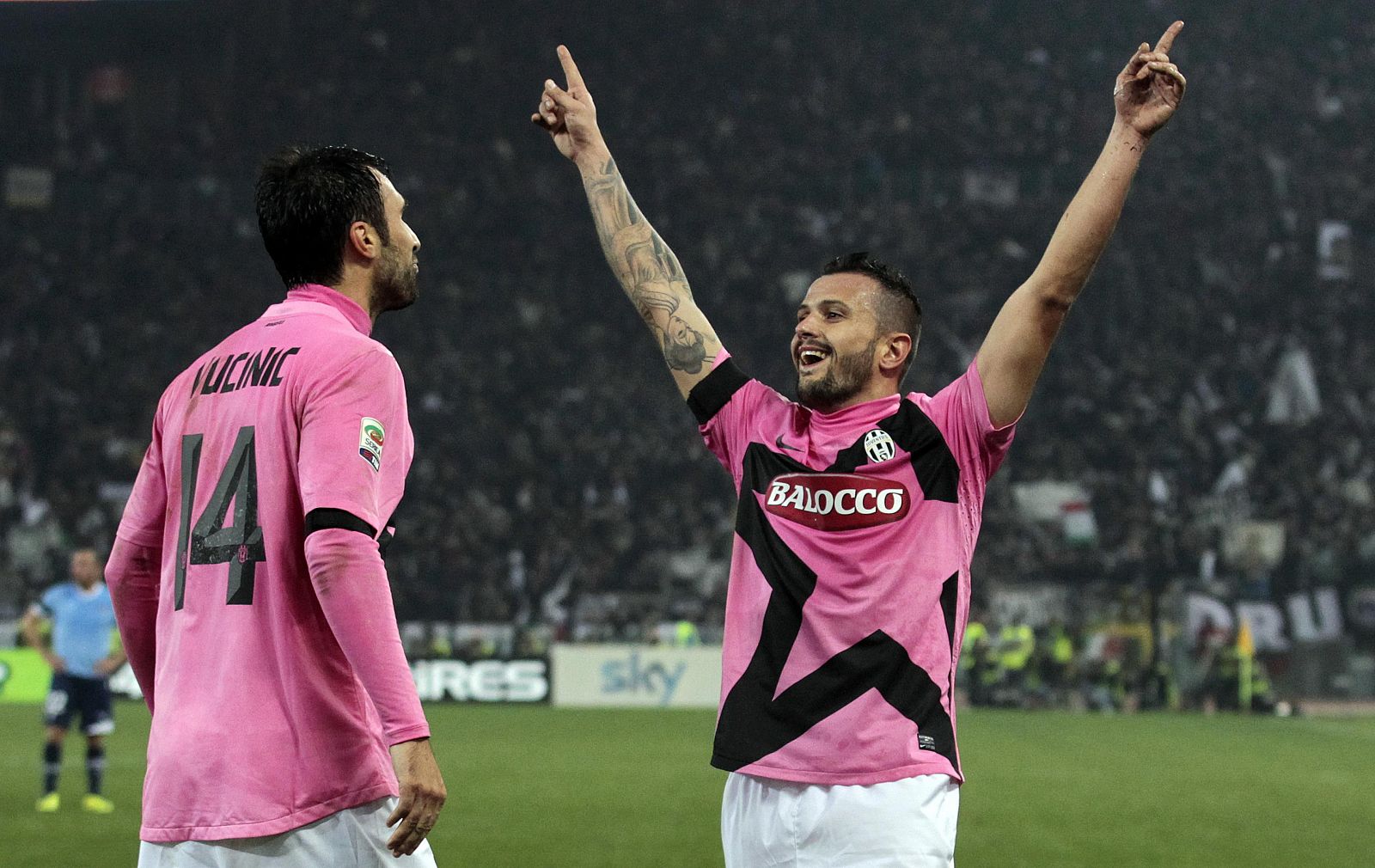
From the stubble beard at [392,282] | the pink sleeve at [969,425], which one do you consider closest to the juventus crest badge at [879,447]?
the pink sleeve at [969,425]

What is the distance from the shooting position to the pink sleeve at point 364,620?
2699 mm

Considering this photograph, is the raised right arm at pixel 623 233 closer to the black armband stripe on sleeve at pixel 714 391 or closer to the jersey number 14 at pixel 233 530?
the black armband stripe on sleeve at pixel 714 391

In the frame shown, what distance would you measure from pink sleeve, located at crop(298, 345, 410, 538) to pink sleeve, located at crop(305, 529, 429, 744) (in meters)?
0.08

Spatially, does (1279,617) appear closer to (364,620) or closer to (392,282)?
(392,282)

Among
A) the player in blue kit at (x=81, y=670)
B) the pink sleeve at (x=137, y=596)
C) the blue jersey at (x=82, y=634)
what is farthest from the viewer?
the blue jersey at (x=82, y=634)

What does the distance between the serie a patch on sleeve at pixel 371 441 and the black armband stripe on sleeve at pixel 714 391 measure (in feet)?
4.05

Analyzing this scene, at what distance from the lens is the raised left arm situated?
11.7 ft

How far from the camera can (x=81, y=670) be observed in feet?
41.5

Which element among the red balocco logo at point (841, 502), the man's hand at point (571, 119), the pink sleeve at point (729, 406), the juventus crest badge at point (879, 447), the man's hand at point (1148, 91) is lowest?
the red balocco logo at point (841, 502)

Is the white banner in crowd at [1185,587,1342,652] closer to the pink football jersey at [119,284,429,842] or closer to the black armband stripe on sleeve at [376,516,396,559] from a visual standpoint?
the black armband stripe on sleeve at [376,516,396,559]

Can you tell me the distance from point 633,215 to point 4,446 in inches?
1136

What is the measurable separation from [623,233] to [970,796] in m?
9.94

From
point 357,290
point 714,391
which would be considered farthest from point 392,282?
point 714,391

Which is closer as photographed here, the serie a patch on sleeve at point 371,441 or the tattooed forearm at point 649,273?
the serie a patch on sleeve at point 371,441
